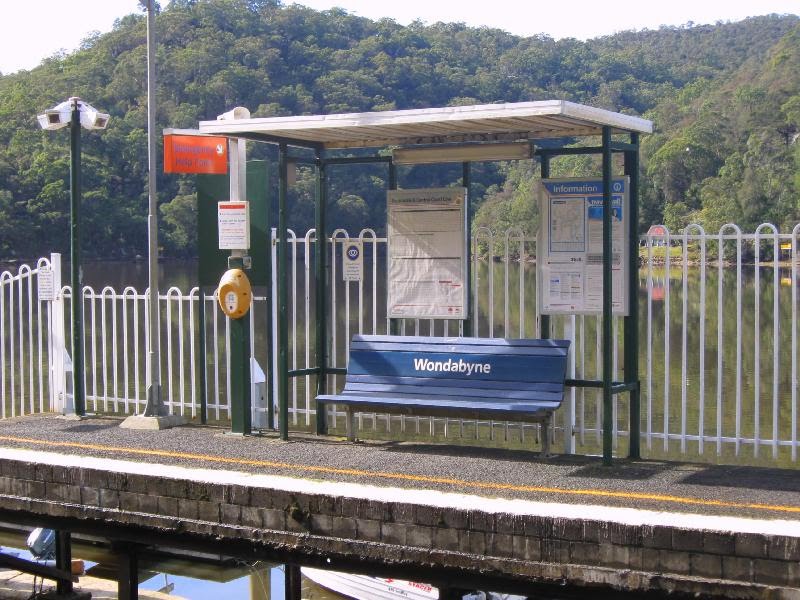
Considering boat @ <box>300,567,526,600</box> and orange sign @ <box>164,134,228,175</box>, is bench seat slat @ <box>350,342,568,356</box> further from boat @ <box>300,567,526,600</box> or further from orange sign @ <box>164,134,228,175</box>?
orange sign @ <box>164,134,228,175</box>

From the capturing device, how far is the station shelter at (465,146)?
8.78 meters

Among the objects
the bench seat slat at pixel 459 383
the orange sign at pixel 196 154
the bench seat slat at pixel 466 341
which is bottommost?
the bench seat slat at pixel 459 383

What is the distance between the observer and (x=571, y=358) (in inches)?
390

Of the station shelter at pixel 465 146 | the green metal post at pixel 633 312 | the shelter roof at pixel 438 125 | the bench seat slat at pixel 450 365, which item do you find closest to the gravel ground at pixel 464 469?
the green metal post at pixel 633 312

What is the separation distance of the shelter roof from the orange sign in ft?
3.47

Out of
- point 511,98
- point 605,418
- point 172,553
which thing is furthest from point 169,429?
point 511,98

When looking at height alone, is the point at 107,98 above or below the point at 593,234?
above

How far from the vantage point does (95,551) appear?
40.8 feet

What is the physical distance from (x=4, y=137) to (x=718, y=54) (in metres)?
106

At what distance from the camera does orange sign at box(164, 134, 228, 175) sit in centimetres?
1119

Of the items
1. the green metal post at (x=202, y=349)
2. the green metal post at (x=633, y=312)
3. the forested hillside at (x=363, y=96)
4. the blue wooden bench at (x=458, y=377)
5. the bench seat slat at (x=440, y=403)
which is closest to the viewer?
the bench seat slat at (x=440, y=403)

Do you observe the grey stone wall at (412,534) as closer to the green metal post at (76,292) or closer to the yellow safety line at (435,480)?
the yellow safety line at (435,480)

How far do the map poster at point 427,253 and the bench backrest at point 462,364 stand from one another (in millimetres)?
456

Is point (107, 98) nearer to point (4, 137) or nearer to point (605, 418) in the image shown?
point (4, 137)
